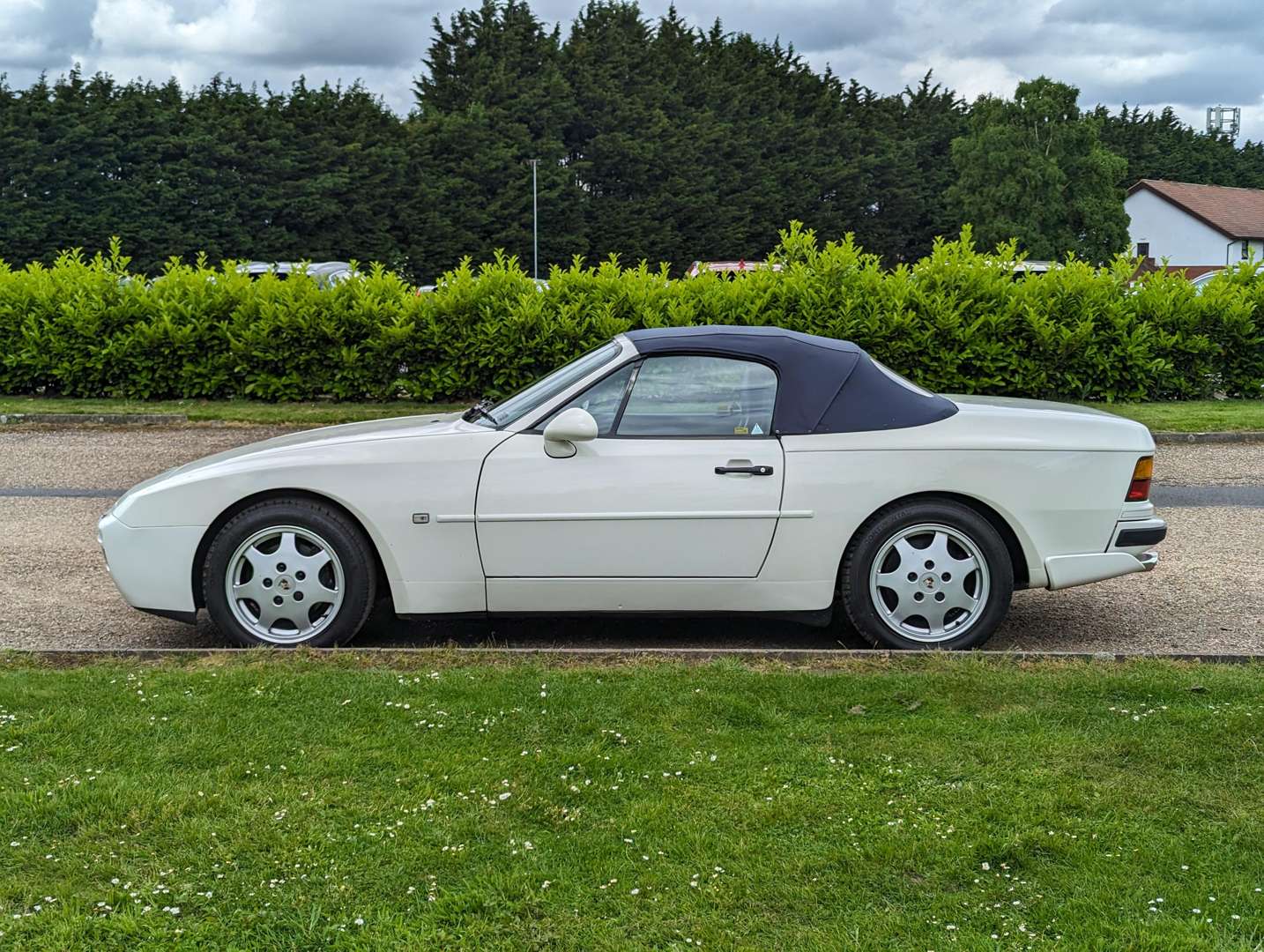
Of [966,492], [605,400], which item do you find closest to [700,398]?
[605,400]

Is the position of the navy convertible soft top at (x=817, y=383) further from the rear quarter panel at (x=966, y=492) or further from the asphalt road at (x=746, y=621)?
the asphalt road at (x=746, y=621)

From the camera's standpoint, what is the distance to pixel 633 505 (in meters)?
5.72

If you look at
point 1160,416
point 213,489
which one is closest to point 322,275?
point 1160,416

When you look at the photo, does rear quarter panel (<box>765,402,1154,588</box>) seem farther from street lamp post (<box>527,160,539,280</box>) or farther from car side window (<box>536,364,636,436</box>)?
street lamp post (<box>527,160,539,280</box>)

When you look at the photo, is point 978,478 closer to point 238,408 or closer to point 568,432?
point 568,432

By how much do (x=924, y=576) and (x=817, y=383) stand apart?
3.25ft

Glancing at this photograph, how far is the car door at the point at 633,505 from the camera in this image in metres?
5.72

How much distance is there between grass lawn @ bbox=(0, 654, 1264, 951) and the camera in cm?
331

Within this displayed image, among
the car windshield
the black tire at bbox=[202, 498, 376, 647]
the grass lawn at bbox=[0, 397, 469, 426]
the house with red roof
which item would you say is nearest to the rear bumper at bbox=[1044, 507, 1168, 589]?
the car windshield

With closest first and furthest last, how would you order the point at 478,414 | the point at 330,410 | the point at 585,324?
the point at 478,414
the point at 330,410
the point at 585,324

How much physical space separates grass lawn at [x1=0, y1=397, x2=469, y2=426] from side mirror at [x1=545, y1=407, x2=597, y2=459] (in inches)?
347

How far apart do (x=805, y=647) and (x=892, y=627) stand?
45 cm

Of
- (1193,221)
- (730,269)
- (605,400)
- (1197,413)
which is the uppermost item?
(1193,221)

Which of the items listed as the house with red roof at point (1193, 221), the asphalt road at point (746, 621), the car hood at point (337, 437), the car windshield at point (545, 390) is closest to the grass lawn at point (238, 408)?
the asphalt road at point (746, 621)
